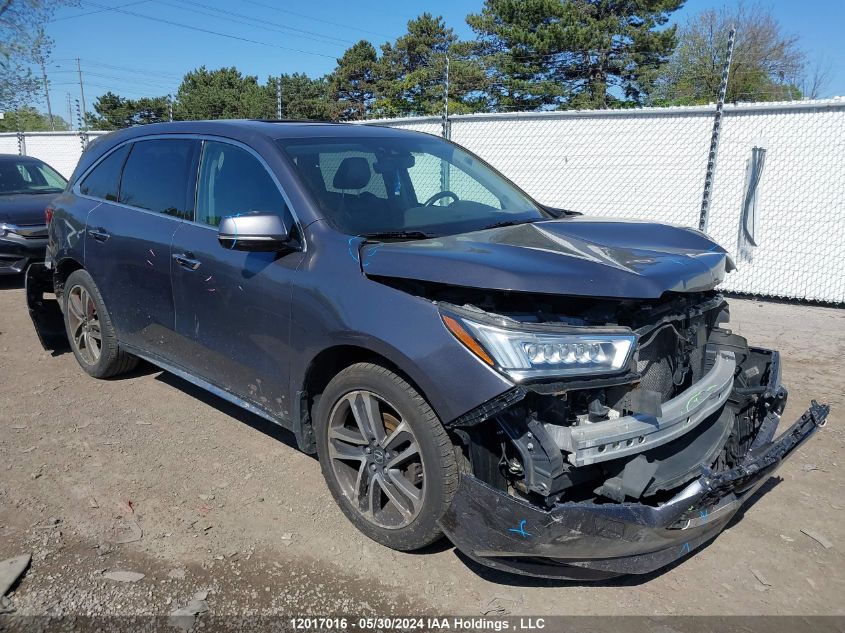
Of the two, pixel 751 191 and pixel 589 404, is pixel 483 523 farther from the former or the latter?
pixel 751 191

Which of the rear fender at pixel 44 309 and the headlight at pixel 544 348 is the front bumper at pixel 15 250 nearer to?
the rear fender at pixel 44 309

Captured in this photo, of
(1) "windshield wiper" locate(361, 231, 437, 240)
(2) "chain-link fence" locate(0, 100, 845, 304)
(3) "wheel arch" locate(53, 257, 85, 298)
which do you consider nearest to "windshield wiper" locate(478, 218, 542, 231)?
(1) "windshield wiper" locate(361, 231, 437, 240)

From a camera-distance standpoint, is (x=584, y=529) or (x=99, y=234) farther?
(x=99, y=234)

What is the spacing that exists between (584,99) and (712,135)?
21968 mm

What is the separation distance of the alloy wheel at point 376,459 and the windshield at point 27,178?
846 cm

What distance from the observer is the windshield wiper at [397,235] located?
10.1 ft

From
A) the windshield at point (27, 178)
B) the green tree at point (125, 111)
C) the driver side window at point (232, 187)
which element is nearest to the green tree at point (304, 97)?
the green tree at point (125, 111)

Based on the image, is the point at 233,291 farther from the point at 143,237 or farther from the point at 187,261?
the point at 143,237

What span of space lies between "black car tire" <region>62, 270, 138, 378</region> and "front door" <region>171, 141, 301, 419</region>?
1.07 metres

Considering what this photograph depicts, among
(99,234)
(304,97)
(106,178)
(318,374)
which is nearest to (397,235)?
(318,374)

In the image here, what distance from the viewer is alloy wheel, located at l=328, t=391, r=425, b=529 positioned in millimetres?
2795

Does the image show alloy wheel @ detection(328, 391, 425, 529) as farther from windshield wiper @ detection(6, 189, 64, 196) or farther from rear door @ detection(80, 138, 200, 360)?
windshield wiper @ detection(6, 189, 64, 196)

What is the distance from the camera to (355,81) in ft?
144

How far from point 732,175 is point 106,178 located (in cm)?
693
